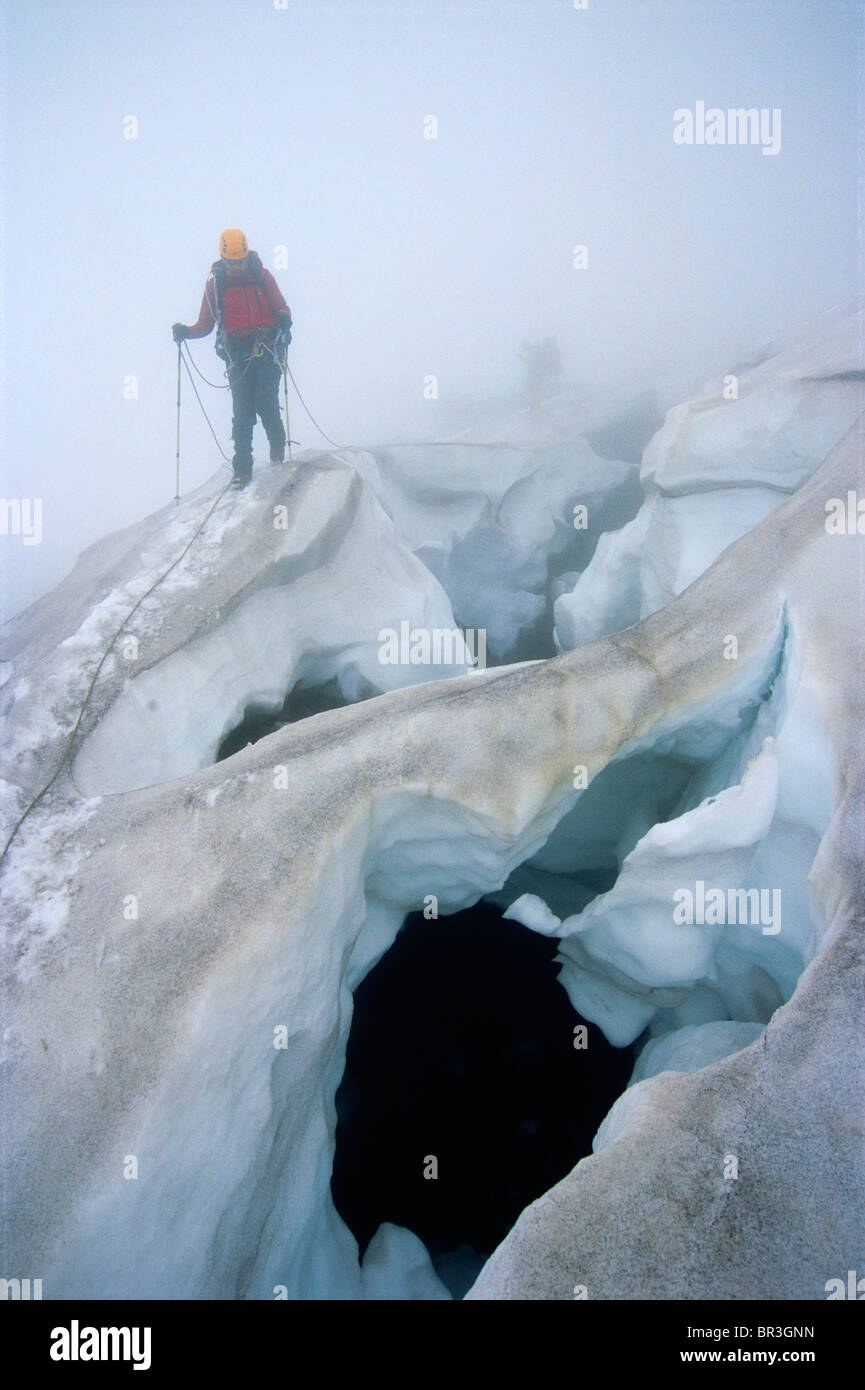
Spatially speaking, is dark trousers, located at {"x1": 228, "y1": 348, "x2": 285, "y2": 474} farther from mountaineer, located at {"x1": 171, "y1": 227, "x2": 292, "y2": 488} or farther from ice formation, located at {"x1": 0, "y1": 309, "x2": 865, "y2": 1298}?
ice formation, located at {"x1": 0, "y1": 309, "x2": 865, "y2": 1298}

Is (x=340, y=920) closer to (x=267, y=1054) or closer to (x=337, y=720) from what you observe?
(x=267, y=1054)

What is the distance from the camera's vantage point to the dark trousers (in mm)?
6473

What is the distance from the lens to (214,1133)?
3146 mm

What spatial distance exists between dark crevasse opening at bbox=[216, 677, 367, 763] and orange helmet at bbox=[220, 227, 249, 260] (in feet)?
13.1

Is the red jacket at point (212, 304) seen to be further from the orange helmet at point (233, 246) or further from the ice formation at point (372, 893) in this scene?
the ice formation at point (372, 893)

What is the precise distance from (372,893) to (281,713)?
7.99ft

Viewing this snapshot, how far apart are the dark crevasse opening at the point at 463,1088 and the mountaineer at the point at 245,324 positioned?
17.7ft

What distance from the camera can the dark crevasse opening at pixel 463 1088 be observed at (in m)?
5.05

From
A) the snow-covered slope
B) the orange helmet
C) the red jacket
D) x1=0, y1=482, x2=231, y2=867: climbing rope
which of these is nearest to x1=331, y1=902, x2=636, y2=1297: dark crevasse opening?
x1=0, y1=482, x2=231, y2=867: climbing rope

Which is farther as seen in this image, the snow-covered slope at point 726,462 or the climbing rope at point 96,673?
the snow-covered slope at point 726,462

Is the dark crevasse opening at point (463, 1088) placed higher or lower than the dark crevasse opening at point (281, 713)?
lower

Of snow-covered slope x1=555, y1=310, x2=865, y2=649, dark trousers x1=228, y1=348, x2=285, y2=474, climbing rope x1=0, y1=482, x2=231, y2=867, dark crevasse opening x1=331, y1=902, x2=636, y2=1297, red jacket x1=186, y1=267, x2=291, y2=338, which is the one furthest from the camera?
snow-covered slope x1=555, y1=310, x2=865, y2=649

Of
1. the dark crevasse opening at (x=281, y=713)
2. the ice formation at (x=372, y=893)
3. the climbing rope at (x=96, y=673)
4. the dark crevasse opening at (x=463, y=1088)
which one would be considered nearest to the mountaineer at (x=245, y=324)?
the climbing rope at (x=96, y=673)
